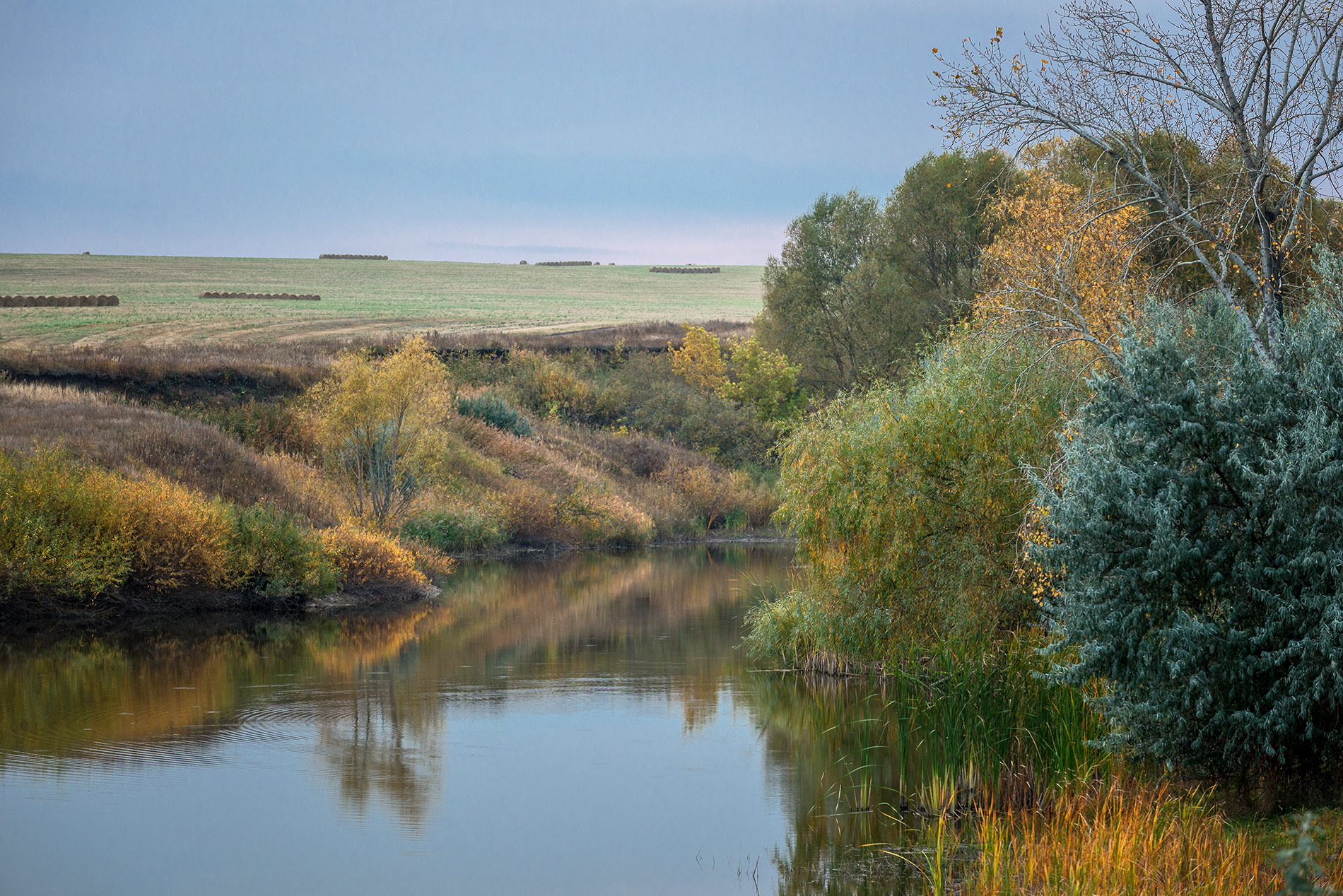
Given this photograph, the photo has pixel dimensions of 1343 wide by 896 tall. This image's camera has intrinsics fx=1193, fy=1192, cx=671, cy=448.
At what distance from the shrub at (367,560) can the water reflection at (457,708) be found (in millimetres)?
1223

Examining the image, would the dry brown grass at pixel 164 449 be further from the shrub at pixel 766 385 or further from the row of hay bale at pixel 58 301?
the row of hay bale at pixel 58 301

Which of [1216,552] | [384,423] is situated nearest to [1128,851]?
[1216,552]

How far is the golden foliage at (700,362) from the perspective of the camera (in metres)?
59.3

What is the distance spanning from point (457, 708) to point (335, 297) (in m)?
79.5

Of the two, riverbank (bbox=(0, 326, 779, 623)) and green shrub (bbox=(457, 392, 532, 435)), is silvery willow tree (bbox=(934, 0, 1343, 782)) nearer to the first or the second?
riverbank (bbox=(0, 326, 779, 623))

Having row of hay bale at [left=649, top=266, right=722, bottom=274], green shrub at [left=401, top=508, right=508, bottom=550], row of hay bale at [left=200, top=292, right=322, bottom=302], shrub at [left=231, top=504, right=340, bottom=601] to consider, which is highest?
row of hay bale at [left=649, top=266, right=722, bottom=274]

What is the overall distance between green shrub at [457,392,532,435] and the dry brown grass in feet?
42.1

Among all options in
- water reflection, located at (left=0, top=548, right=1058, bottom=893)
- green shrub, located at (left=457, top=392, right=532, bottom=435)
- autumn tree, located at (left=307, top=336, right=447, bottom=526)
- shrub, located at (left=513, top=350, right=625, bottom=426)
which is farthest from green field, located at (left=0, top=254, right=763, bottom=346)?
water reflection, located at (left=0, top=548, right=1058, bottom=893)

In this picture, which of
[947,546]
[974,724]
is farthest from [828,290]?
[974,724]

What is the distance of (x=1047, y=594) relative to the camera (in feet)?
46.2

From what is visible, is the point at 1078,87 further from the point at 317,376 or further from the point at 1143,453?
the point at 317,376

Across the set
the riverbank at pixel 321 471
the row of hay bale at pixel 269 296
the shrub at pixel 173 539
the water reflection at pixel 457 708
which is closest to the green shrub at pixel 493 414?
the riverbank at pixel 321 471

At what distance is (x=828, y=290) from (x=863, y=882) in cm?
4298

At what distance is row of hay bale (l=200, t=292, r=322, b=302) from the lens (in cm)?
8388
